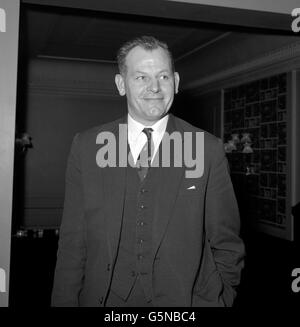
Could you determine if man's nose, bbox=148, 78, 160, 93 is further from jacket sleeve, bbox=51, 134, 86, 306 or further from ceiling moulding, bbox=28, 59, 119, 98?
ceiling moulding, bbox=28, 59, 119, 98

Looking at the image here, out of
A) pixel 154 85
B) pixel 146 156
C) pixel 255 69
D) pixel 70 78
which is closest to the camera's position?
pixel 154 85

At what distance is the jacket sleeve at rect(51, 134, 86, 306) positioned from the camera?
62.8 inches

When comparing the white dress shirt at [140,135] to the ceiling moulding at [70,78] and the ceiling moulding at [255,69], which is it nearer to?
the ceiling moulding at [255,69]

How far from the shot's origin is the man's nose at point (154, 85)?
1.46m

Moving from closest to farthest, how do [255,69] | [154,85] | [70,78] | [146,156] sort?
[154,85], [146,156], [255,69], [70,78]

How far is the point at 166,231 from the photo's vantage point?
1.51m

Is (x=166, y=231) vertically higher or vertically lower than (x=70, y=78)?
lower

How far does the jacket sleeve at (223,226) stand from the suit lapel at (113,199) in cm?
34

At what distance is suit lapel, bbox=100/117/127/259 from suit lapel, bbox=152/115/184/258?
0.45 feet

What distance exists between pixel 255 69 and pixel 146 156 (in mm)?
5420

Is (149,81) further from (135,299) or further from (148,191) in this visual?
(135,299)

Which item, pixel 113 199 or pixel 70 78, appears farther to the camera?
pixel 70 78

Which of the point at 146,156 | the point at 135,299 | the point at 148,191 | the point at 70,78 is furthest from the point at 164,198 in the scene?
the point at 70,78

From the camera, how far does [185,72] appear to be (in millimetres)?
8273
